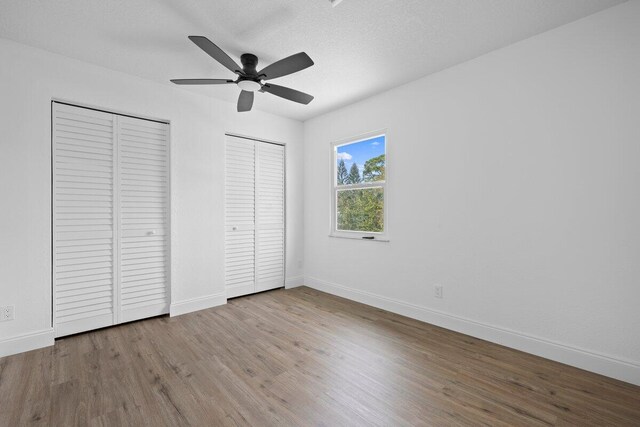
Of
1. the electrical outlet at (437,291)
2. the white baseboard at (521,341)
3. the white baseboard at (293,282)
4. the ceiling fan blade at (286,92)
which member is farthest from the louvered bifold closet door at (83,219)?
the electrical outlet at (437,291)

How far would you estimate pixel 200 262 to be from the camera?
3494mm

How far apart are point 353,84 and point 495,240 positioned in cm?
213

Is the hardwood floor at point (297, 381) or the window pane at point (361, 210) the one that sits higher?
the window pane at point (361, 210)

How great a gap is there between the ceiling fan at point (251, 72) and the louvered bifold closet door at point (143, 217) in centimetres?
107

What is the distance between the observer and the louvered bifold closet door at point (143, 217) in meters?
3.02

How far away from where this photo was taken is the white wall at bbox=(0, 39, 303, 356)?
2408 mm

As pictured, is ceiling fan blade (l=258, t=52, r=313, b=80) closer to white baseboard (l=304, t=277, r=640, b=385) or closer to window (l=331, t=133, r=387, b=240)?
window (l=331, t=133, r=387, b=240)

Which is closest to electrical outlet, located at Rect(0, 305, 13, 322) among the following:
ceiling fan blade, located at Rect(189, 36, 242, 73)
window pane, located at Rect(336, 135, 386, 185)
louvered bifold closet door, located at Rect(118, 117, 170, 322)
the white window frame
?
louvered bifold closet door, located at Rect(118, 117, 170, 322)

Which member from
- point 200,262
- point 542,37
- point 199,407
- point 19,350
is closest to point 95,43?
point 200,262

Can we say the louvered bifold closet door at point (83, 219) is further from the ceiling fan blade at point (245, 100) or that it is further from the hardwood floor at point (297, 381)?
the ceiling fan blade at point (245, 100)

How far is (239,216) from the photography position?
3.90 meters

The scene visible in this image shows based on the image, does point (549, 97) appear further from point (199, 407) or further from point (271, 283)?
point (271, 283)

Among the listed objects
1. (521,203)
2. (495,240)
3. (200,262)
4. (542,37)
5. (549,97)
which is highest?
(542,37)

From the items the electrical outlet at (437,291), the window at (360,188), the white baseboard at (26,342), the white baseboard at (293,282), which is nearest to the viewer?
the white baseboard at (26,342)
